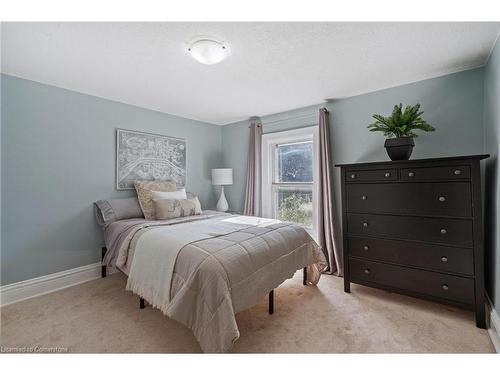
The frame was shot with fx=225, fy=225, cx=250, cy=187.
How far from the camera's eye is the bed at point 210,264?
1414 mm

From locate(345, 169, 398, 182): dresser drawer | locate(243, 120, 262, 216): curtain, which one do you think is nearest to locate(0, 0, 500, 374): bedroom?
locate(345, 169, 398, 182): dresser drawer

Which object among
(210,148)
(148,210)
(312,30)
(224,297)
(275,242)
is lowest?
(224,297)

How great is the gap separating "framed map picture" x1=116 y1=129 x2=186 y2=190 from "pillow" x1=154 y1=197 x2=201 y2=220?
643 millimetres

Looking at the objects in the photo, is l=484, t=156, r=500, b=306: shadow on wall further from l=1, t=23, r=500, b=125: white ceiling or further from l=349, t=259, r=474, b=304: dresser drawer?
l=1, t=23, r=500, b=125: white ceiling

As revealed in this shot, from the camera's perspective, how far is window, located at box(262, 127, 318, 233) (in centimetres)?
329

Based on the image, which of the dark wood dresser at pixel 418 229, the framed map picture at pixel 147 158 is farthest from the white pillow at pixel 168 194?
the dark wood dresser at pixel 418 229

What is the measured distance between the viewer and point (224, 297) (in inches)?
55.4

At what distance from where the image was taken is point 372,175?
222 cm

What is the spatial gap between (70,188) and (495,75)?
4180 mm

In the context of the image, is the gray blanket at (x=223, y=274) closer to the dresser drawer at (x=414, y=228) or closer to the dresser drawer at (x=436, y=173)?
the dresser drawer at (x=414, y=228)

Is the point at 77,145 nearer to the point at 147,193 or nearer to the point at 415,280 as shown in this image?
the point at 147,193

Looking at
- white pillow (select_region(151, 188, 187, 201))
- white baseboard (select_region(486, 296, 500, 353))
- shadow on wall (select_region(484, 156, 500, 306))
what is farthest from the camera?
white pillow (select_region(151, 188, 187, 201))

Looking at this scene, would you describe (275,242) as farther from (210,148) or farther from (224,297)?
(210,148)

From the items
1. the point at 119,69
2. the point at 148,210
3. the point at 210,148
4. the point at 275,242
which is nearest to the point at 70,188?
the point at 148,210
